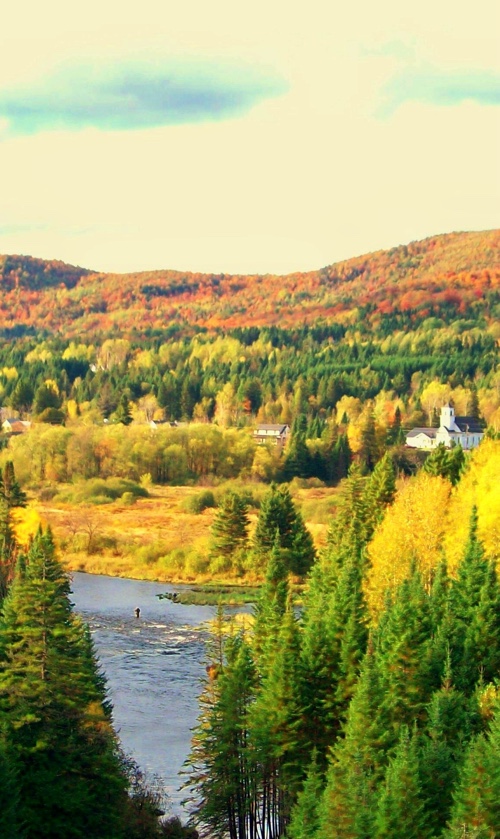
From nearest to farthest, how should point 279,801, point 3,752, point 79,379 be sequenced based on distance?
point 3,752, point 279,801, point 79,379

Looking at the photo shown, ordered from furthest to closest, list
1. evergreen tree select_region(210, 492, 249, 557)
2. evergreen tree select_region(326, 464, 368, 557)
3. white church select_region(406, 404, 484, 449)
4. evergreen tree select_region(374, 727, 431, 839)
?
1. white church select_region(406, 404, 484, 449)
2. evergreen tree select_region(210, 492, 249, 557)
3. evergreen tree select_region(326, 464, 368, 557)
4. evergreen tree select_region(374, 727, 431, 839)

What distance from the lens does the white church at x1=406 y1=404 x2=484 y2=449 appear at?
5354 inches

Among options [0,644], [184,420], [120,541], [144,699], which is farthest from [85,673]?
[184,420]

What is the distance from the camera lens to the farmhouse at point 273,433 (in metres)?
143

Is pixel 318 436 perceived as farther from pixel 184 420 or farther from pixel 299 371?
pixel 299 371

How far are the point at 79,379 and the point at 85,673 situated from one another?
146m

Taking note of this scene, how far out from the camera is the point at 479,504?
53.5 meters

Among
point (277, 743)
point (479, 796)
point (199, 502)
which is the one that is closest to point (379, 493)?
point (199, 502)

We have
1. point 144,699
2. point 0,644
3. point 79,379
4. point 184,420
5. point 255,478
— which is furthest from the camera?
point 79,379

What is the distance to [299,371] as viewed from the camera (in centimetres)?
19262

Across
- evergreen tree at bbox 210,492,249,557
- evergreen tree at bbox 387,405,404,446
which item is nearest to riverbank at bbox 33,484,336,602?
evergreen tree at bbox 210,492,249,557

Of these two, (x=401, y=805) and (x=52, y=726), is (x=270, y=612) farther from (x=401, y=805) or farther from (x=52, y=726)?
(x=401, y=805)

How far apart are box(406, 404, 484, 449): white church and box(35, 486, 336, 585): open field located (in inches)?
1135

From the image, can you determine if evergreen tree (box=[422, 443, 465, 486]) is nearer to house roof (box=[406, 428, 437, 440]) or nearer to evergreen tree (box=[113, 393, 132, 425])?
house roof (box=[406, 428, 437, 440])
